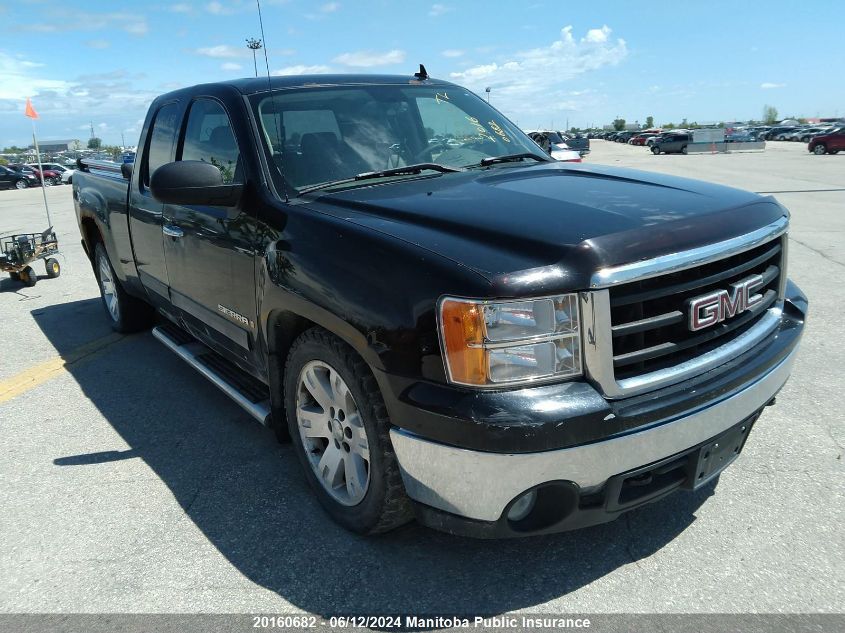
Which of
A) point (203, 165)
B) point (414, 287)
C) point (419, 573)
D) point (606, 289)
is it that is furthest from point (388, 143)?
point (419, 573)

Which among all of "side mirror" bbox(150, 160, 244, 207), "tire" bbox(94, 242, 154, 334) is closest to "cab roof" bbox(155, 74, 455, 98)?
"side mirror" bbox(150, 160, 244, 207)

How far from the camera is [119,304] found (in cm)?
568

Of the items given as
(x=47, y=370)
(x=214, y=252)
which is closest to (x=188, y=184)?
(x=214, y=252)

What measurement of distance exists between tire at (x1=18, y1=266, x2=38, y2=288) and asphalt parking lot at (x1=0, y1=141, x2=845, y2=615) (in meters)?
4.52

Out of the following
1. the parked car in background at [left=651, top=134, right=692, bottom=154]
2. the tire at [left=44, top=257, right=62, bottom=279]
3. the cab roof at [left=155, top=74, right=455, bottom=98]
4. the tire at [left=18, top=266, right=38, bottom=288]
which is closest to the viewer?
the cab roof at [left=155, top=74, right=455, bottom=98]

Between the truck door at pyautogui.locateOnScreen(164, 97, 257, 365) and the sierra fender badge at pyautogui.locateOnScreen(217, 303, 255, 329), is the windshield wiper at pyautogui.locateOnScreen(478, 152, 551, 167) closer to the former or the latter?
the truck door at pyautogui.locateOnScreen(164, 97, 257, 365)

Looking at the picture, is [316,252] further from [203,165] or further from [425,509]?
[425,509]

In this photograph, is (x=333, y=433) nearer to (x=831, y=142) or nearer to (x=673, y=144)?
(x=831, y=142)

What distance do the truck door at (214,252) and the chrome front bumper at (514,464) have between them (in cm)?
131

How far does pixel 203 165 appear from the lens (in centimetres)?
297

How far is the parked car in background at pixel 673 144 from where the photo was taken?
4744cm

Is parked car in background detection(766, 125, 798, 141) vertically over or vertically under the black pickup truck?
over

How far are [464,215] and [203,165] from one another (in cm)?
132

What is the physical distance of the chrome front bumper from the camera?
6.57 feet
